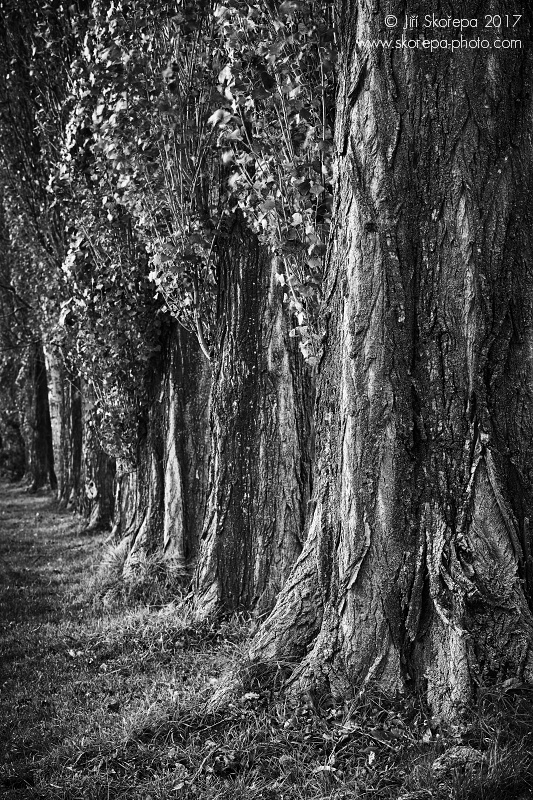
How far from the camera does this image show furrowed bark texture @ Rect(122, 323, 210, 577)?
22.5 feet

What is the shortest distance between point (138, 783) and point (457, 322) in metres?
2.59

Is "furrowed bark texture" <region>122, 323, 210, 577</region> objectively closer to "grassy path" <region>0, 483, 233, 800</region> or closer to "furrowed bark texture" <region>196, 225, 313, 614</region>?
"grassy path" <region>0, 483, 233, 800</region>

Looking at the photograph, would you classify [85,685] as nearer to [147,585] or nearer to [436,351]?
[147,585]

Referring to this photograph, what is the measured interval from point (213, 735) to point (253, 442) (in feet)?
7.46

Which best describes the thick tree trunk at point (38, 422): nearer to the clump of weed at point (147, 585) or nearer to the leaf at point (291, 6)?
the clump of weed at point (147, 585)

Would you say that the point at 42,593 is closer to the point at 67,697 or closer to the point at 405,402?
the point at 67,697

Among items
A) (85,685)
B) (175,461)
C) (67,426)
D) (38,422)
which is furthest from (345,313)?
(38,422)

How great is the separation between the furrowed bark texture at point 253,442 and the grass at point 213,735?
40 cm

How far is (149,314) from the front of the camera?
7.51 metres

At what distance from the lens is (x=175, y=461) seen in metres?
7.00

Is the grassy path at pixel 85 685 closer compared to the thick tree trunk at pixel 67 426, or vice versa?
the grassy path at pixel 85 685

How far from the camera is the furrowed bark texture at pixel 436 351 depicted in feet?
11.2

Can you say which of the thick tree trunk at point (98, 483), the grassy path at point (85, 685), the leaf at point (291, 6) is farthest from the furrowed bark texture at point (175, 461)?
the leaf at point (291, 6)

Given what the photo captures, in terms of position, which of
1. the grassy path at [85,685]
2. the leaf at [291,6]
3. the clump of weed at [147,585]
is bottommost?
the grassy path at [85,685]
